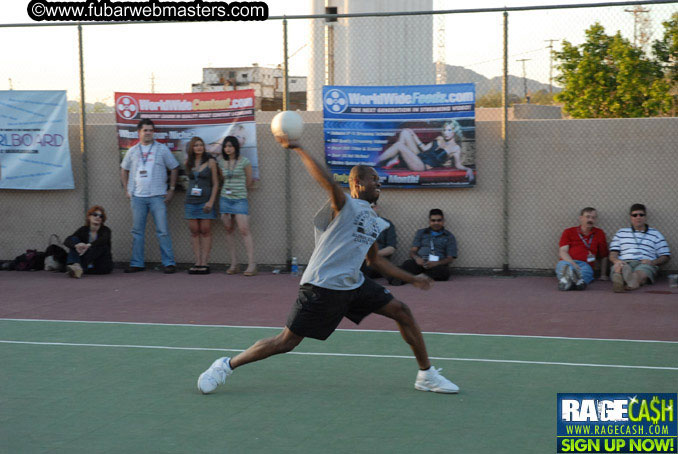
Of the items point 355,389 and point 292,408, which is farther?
point 355,389

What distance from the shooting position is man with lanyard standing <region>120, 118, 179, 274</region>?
13.7m

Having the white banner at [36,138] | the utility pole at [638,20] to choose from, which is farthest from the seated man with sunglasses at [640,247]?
the white banner at [36,138]

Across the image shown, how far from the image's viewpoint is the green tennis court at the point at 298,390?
18.2 feet

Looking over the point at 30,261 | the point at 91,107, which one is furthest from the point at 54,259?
the point at 91,107

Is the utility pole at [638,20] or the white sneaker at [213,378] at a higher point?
the utility pole at [638,20]

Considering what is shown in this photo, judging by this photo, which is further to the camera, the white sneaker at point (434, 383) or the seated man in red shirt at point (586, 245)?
the seated man in red shirt at point (586, 245)

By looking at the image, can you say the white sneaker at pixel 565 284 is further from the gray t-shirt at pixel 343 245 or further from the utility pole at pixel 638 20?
the gray t-shirt at pixel 343 245

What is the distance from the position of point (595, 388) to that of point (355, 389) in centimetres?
187

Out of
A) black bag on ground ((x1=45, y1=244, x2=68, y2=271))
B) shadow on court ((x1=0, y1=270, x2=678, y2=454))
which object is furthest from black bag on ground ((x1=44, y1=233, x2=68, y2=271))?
shadow on court ((x1=0, y1=270, x2=678, y2=454))

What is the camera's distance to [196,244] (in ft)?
45.3

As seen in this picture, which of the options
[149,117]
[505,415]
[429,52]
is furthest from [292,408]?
[429,52]

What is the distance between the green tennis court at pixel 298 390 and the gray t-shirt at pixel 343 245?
0.93 metres

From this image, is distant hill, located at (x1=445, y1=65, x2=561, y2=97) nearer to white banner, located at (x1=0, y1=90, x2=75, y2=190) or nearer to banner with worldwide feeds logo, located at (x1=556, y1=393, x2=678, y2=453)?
white banner, located at (x1=0, y1=90, x2=75, y2=190)

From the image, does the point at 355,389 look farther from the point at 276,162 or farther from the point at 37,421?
the point at 276,162
